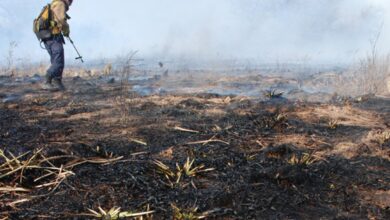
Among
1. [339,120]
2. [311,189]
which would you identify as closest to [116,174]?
[311,189]

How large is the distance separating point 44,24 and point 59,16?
311 millimetres

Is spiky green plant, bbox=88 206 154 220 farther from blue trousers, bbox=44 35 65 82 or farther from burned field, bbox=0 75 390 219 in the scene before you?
blue trousers, bbox=44 35 65 82

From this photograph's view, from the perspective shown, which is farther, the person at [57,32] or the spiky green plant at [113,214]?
the person at [57,32]

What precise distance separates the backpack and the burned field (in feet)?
7.34

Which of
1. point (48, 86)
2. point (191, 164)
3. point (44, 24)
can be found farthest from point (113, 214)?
point (48, 86)

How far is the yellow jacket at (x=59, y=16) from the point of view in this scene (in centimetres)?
725

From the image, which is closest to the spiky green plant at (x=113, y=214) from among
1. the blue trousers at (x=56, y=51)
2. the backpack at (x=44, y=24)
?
the blue trousers at (x=56, y=51)

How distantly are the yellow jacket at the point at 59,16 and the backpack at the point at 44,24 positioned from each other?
0.07 meters

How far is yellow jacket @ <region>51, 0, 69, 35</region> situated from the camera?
725cm

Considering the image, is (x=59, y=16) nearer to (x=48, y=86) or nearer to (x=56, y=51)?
(x=56, y=51)

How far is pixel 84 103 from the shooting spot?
244 inches

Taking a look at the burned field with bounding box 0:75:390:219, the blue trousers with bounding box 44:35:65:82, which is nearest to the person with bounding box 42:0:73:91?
the blue trousers with bounding box 44:35:65:82

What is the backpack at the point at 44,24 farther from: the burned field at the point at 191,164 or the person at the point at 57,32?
the burned field at the point at 191,164

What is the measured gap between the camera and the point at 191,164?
3182 mm
